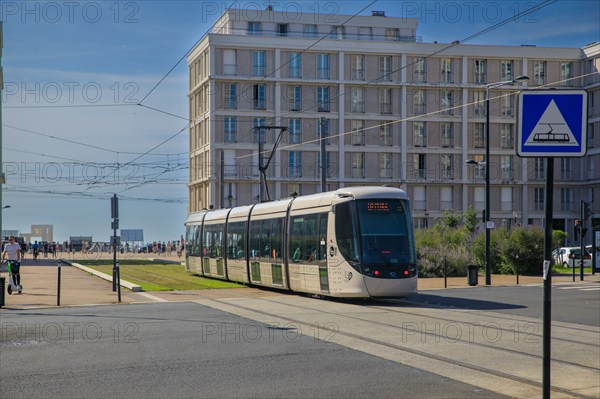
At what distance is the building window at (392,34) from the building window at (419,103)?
267 inches

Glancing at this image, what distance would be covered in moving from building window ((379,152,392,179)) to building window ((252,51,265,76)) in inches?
512

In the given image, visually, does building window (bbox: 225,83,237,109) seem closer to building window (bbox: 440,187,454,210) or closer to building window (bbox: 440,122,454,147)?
building window (bbox: 440,122,454,147)

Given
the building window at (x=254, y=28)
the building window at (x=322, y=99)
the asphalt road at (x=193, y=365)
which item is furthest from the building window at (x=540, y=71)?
the asphalt road at (x=193, y=365)

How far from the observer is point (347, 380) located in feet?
36.1

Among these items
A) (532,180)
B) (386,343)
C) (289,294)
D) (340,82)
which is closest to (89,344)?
(386,343)

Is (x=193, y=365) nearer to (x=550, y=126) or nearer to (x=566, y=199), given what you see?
(x=550, y=126)

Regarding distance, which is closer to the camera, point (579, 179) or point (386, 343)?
point (386, 343)

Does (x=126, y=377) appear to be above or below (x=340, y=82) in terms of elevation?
below

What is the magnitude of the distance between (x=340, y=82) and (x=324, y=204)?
169 feet

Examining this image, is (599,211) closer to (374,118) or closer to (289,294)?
(374,118)

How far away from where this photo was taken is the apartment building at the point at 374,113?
75.4 meters

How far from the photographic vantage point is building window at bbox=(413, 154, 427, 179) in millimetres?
78188

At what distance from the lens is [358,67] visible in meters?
76.9

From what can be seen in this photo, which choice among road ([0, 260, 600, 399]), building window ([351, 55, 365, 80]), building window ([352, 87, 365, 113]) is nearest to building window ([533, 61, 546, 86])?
building window ([351, 55, 365, 80])
